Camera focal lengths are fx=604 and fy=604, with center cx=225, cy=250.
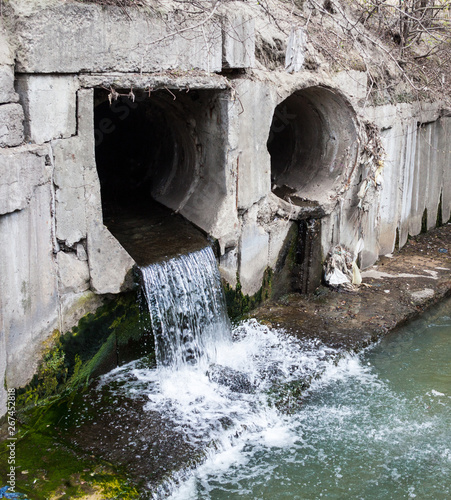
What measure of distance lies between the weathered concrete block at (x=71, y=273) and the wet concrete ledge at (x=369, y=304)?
101 inches

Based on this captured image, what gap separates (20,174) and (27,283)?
2.99 ft

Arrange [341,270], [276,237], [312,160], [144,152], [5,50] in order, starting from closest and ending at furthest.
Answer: [5,50], [276,237], [341,270], [312,160], [144,152]

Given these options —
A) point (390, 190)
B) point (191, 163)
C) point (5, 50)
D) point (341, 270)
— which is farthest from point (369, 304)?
point (5, 50)

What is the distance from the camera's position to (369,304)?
786cm

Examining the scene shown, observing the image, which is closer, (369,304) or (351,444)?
(351,444)

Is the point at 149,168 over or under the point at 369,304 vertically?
over

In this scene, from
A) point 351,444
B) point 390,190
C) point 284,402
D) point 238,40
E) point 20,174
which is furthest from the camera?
point 390,190

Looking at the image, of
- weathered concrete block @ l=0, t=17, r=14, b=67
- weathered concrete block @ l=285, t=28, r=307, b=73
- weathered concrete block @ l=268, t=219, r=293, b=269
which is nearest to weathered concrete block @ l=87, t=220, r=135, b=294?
weathered concrete block @ l=0, t=17, r=14, b=67

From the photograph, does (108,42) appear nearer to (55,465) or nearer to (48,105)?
(48,105)

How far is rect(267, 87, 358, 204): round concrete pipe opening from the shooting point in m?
8.09

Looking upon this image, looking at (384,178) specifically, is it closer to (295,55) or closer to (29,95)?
(295,55)

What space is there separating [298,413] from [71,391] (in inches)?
83.4

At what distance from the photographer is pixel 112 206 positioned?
26.3 feet

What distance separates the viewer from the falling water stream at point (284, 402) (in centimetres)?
472
